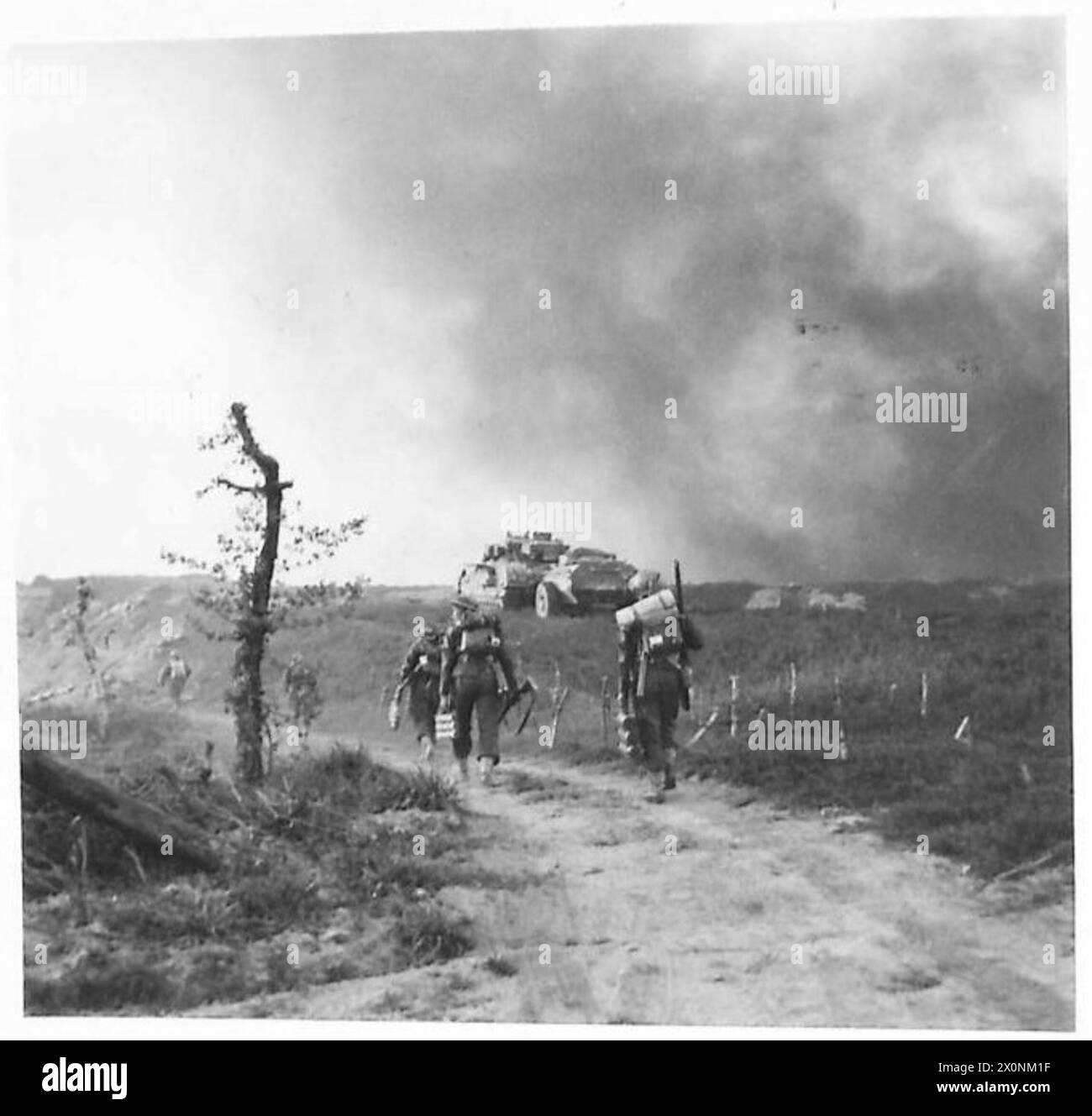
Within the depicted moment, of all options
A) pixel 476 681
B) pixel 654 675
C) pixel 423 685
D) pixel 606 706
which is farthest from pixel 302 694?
pixel 654 675

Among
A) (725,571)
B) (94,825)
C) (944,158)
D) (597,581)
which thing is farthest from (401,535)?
(944,158)

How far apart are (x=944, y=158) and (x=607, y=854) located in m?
2.85

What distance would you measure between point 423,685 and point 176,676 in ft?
3.18

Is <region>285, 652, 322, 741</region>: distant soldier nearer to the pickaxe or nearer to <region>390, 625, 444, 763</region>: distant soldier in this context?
<region>390, 625, 444, 763</region>: distant soldier

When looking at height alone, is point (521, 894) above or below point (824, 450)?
below

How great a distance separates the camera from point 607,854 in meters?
4.87

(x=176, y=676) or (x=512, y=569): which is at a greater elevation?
(x=512, y=569)

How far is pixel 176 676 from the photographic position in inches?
200

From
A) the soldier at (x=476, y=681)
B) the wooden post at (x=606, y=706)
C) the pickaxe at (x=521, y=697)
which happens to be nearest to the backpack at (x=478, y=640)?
the soldier at (x=476, y=681)

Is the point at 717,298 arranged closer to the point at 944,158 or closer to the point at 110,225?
the point at 944,158

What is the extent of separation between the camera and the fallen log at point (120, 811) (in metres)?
4.96

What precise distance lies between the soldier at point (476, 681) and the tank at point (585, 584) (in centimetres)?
23

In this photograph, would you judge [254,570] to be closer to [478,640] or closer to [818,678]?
[478,640]
